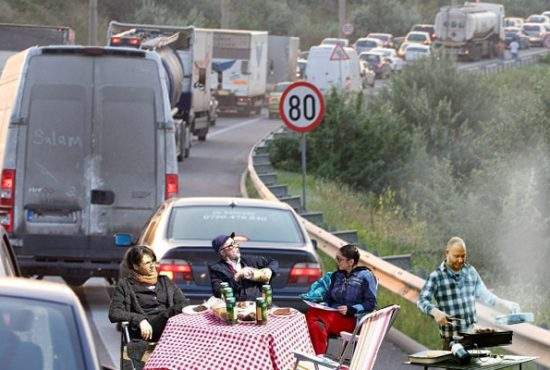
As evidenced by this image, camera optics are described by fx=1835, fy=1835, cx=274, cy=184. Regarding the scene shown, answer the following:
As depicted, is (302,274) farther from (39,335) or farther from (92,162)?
(39,335)

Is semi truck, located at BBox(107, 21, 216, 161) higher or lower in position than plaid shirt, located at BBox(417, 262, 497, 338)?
lower

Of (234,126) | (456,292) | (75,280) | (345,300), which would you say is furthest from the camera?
(234,126)

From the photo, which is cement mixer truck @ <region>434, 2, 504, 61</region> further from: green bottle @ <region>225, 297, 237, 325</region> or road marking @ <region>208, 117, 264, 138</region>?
green bottle @ <region>225, 297, 237, 325</region>

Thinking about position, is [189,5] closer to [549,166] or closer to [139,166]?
[549,166]

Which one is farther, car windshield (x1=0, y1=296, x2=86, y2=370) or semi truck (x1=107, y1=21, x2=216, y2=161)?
semi truck (x1=107, y1=21, x2=216, y2=161)

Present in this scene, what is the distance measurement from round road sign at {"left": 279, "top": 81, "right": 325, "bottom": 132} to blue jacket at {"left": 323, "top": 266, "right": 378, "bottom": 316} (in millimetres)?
13738

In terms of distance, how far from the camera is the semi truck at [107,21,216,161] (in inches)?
1615

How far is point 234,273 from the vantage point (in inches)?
474

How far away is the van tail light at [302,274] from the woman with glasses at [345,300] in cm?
282

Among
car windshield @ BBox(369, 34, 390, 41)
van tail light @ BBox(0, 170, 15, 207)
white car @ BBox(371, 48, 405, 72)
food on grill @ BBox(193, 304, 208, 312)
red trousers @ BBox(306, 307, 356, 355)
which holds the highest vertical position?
food on grill @ BBox(193, 304, 208, 312)

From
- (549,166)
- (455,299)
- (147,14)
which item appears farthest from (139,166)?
(147,14)

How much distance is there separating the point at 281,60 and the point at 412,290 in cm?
6279

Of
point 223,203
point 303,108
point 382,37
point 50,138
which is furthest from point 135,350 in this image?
point 382,37

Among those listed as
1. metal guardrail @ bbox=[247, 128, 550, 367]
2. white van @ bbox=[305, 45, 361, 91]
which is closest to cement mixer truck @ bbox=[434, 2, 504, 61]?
white van @ bbox=[305, 45, 361, 91]
